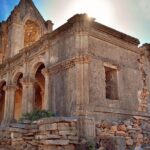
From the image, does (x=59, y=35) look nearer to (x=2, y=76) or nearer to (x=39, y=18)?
(x=2, y=76)

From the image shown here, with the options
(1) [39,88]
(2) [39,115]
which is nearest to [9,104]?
(1) [39,88]

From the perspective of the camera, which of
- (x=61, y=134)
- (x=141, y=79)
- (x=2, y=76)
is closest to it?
(x=61, y=134)

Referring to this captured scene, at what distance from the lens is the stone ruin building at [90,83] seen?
1000 cm

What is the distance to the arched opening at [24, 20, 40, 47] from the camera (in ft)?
67.9

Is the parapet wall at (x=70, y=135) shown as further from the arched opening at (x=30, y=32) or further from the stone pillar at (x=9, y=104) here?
the arched opening at (x=30, y=32)

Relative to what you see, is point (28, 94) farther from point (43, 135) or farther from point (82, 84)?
point (43, 135)

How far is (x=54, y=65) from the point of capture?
41.2 ft

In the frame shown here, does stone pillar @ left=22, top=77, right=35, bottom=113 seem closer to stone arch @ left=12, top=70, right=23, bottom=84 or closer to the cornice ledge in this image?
stone arch @ left=12, top=70, right=23, bottom=84

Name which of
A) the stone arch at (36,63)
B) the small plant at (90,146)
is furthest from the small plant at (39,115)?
the stone arch at (36,63)

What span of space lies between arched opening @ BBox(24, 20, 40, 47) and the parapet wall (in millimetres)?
11710

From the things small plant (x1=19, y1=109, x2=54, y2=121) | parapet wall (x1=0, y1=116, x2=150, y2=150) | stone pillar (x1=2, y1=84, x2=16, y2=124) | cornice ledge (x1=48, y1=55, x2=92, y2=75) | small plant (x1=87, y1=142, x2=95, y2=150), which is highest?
cornice ledge (x1=48, y1=55, x2=92, y2=75)

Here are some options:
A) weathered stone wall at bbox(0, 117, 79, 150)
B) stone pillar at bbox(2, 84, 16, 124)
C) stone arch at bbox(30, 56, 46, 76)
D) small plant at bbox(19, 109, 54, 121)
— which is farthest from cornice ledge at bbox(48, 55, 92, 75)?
stone pillar at bbox(2, 84, 16, 124)

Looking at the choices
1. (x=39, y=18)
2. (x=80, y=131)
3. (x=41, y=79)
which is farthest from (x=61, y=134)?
(x=39, y=18)

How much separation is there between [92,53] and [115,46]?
6.04 feet
